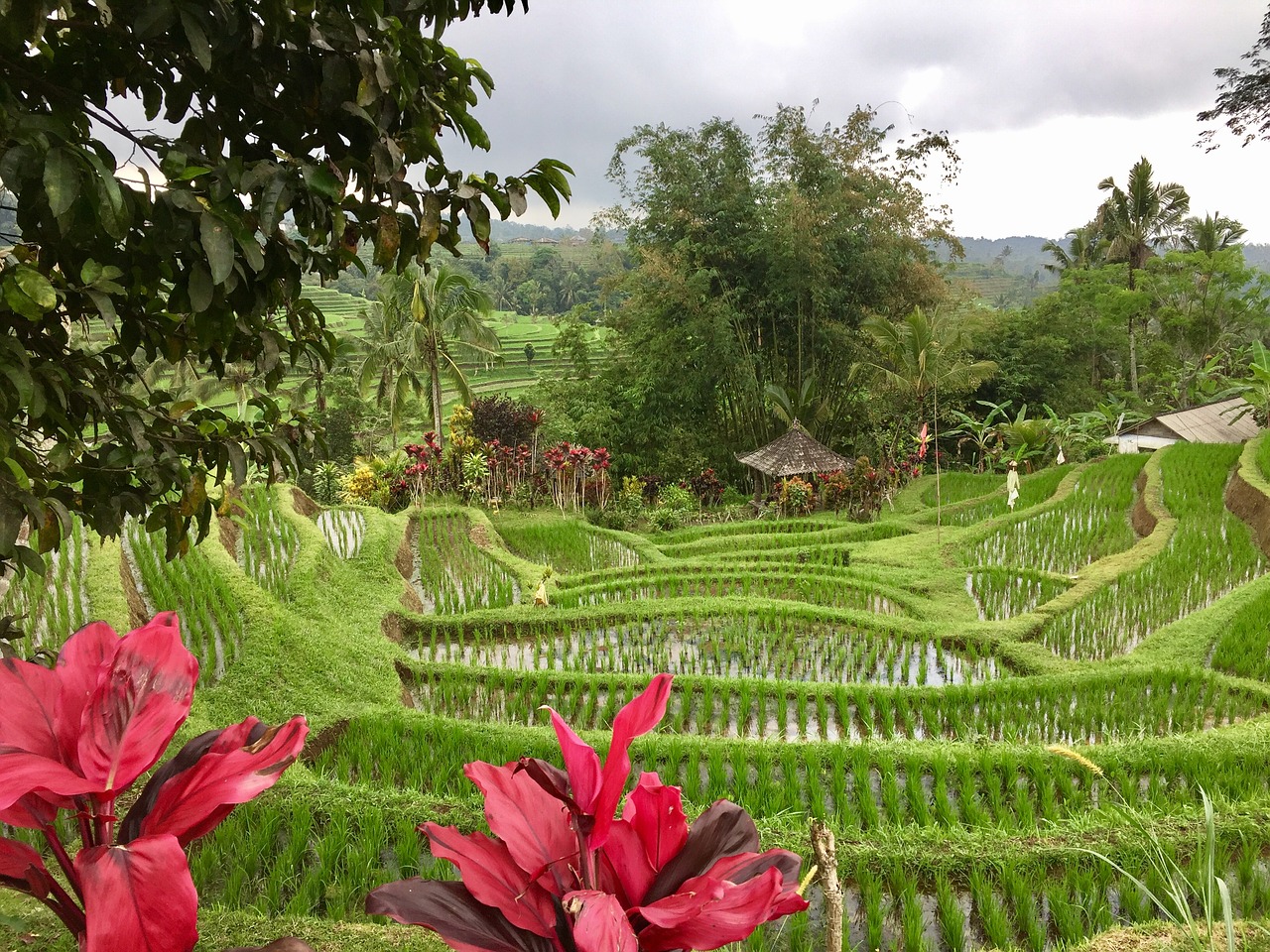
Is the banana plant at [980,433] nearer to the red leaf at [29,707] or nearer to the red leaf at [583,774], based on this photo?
the red leaf at [583,774]

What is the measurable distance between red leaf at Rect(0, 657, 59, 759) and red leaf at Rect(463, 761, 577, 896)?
1.42 ft

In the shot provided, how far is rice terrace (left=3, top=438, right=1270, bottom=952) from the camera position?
278 centimetres

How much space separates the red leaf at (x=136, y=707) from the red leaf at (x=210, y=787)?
5 cm

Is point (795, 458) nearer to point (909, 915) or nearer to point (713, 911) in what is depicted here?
point (909, 915)

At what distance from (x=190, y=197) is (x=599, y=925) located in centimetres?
109

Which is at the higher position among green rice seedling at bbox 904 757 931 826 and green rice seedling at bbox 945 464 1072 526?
green rice seedling at bbox 945 464 1072 526

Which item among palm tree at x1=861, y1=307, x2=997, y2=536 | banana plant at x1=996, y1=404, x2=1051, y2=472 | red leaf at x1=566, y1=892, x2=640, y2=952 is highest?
palm tree at x1=861, y1=307, x2=997, y2=536

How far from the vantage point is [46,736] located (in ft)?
2.72

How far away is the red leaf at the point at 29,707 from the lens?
2.67 feet

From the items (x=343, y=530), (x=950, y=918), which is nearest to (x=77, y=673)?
(x=950, y=918)

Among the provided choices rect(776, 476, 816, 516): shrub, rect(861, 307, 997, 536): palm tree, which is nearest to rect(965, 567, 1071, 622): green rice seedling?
rect(861, 307, 997, 536): palm tree

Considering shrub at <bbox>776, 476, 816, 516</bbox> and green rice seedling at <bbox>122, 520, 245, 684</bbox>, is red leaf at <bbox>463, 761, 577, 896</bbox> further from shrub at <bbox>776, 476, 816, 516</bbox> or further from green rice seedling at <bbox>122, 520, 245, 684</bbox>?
shrub at <bbox>776, 476, 816, 516</bbox>

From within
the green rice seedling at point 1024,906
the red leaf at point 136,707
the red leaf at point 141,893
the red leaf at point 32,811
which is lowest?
the green rice seedling at point 1024,906

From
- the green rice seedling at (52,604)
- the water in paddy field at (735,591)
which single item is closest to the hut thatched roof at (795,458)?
the water in paddy field at (735,591)
